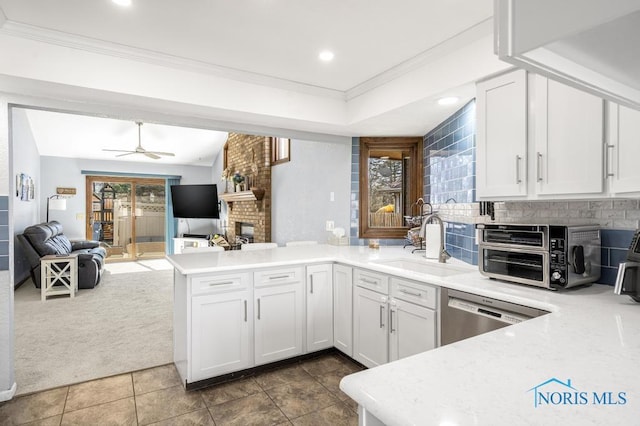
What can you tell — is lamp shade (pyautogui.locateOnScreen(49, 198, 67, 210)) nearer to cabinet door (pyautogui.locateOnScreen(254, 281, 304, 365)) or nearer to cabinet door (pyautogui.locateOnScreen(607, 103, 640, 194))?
cabinet door (pyautogui.locateOnScreen(254, 281, 304, 365))

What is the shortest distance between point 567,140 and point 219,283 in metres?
2.24

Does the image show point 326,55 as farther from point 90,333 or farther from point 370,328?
point 90,333

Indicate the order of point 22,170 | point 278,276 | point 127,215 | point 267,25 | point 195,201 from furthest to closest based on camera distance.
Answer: point 127,215 → point 195,201 → point 22,170 → point 278,276 → point 267,25

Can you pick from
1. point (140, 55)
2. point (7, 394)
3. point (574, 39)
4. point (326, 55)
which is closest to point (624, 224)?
point (574, 39)

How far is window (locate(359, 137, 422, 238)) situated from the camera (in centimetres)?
377

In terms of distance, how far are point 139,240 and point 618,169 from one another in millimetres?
9345

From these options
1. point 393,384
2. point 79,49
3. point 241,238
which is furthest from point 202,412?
point 241,238

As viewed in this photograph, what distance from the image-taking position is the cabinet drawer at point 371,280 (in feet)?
8.26

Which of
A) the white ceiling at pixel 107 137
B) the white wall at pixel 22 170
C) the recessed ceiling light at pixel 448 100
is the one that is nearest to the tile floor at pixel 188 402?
the recessed ceiling light at pixel 448 100

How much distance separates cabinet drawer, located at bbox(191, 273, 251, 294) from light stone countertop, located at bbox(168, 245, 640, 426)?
1.79 m

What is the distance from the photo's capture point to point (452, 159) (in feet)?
9.75

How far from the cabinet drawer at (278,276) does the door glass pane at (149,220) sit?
285 inches

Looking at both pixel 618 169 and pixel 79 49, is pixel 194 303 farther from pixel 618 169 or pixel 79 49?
pixel 618 169

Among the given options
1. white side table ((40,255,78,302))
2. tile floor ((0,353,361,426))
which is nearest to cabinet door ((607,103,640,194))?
tile floor ((0,353,361,426))
